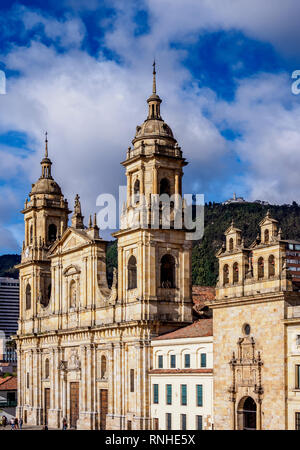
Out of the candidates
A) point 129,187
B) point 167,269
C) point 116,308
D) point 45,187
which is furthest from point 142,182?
point 45,187

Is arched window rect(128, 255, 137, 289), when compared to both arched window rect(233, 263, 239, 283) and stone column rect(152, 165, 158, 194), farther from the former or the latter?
arched window rect(233, 263, 239, 283)

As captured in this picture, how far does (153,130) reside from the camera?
68875 millimetres

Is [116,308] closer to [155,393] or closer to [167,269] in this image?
[167,269]

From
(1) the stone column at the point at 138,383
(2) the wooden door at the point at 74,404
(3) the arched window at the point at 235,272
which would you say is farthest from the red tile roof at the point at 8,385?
(3) the arched window at the point at 235,272

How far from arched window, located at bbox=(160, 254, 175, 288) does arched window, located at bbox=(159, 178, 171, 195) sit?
18.3 feet

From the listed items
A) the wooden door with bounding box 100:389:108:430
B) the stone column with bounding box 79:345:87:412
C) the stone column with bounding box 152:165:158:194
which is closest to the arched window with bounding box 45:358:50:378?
the stone column with bounding box 79:345:87:412

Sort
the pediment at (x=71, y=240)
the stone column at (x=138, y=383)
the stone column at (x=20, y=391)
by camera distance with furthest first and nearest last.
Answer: the stone column at (x=20, y=391) < the pediment at (x=71, y=240) < the stone column at (x=138, y=383)

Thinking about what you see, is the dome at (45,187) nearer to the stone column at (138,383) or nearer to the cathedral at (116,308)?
the cathedral at (116,308)

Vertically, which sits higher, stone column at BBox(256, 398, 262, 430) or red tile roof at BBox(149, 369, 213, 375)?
red tile roof at BBox(149, 369, 213, 375)

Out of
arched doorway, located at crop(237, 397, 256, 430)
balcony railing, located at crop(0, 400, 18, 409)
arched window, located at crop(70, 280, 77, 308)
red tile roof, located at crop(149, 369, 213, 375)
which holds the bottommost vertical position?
balcony railing, located at crop(0, 400, 18, 409)

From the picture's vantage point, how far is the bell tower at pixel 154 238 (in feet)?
214

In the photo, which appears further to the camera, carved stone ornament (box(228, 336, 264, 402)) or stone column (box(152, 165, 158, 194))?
stone column (box(152, 165, 158, 194))

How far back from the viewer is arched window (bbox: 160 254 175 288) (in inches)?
2640
